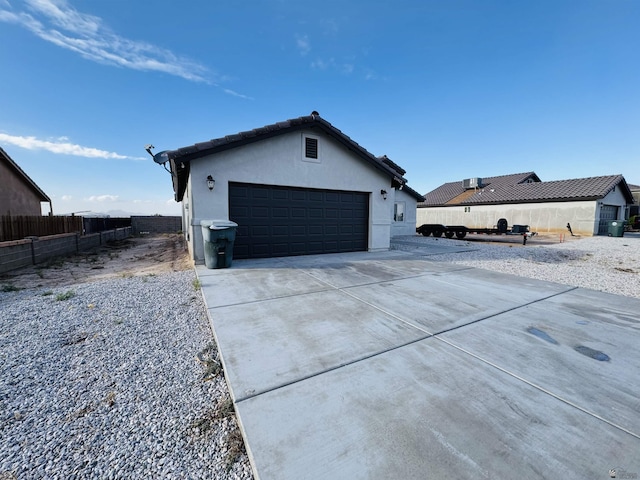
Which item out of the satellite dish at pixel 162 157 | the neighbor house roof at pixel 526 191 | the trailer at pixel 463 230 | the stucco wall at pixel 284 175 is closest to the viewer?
the satellite dish at pixel 162 157

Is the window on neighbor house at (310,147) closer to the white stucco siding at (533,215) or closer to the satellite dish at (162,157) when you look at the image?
the satellite dish at (162,157)

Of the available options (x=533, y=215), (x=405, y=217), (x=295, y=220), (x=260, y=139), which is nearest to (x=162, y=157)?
(x=260, y=139)

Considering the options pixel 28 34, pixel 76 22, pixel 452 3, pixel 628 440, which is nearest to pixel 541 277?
pixel 628 440

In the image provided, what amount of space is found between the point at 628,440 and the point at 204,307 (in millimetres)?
4871

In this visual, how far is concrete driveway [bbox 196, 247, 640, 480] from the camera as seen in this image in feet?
5.19

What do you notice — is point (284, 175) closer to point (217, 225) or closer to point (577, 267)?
point (217, 225)

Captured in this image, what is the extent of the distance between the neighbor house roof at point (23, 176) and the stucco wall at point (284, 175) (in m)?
12.4

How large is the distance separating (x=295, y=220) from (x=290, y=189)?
1093mm

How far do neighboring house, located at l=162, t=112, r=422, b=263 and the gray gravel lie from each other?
13.5 feet

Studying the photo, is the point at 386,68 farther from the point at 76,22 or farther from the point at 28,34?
the point at 28,34

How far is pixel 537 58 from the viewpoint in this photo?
10367mm

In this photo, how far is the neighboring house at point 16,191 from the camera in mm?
13195

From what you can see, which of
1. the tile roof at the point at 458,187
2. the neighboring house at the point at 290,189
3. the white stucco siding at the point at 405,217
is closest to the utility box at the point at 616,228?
the tile roof at the point at 458,187

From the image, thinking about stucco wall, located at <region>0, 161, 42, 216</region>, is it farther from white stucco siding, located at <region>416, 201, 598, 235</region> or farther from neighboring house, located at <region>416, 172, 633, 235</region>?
white stucco siding, located at <region>416, 201, 598, 235</region>
